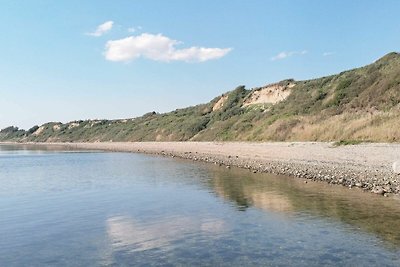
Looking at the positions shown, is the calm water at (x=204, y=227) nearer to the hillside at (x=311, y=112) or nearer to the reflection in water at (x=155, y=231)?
the reflection in water at (x=155, y=231)

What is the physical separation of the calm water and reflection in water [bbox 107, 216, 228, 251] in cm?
3

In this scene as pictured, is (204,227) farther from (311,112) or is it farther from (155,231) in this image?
(311,112)

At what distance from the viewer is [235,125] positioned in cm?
7856

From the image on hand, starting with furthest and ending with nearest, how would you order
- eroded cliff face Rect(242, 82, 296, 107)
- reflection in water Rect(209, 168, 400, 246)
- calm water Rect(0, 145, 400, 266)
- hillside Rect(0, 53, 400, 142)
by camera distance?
1. eroded cliff face Rect(242, 82, 296, 107)
2. hillside Rect(0, 53, 400, 142)
3. reflection in water Rect(209, 168, 400, 246)
4. calm water Rect(0, 145, 400, 266)

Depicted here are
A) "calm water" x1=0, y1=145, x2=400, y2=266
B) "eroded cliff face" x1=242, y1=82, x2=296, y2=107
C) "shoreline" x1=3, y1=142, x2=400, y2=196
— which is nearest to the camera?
"calm water" x1=0, y1=145, x2=400, y2=266

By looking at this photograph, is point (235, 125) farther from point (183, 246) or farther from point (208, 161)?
point (183, 246)

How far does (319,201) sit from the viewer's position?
1805cm

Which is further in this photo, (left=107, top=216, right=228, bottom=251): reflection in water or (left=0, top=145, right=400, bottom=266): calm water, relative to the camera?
(left=107, top=216, right=228, bottom=251): reflection in water

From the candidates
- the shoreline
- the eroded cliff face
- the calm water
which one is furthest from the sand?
the eroded cliff face

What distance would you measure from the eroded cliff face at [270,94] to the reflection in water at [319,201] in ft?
212

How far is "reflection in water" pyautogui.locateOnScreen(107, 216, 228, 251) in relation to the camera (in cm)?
1210

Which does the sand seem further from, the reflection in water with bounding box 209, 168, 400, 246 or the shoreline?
the reflection in water with bounding box 209, 168, 400, 246

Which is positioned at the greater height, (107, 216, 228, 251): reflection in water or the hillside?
the hillside

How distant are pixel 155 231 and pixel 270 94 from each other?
82621 mm
